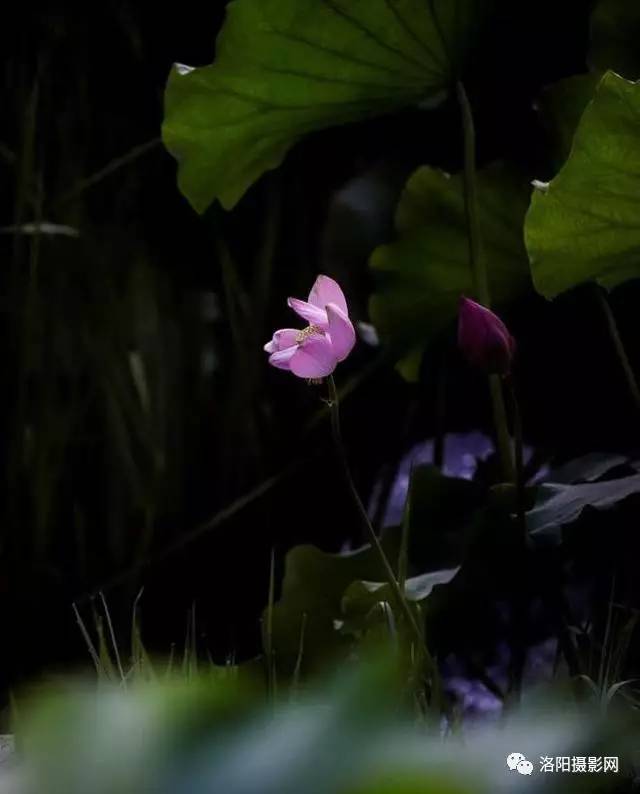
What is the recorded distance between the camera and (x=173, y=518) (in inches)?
68.2

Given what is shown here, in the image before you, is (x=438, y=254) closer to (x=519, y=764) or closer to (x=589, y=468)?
(x=589, y=468)

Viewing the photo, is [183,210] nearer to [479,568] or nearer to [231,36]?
[231,36]

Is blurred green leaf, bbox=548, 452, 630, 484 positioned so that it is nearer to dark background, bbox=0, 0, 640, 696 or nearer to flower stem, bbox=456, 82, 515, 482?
flower stem, bbox=456, 82, 515, 482

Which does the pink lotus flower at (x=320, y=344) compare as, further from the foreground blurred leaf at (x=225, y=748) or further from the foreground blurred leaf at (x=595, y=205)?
the foreground blurred leaf at (x=225, y=748)

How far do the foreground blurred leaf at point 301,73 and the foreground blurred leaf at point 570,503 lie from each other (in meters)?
0.43

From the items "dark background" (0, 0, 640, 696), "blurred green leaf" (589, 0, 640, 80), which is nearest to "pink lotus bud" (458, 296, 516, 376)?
"blurred green leaf" (589, 0, 640, 80)

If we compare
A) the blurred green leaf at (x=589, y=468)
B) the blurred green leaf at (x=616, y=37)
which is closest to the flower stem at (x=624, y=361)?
the blurred green leaf at (x=589, y=468)

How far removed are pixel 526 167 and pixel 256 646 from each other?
77 cm

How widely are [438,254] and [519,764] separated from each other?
43.5 inches

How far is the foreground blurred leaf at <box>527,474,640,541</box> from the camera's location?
94cm

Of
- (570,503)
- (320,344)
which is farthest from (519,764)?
(570,503)

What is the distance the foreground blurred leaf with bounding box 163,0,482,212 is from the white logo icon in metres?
0.95

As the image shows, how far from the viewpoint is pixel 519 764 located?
0.23 meters

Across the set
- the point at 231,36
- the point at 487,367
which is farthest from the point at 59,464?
the point at 487,367
